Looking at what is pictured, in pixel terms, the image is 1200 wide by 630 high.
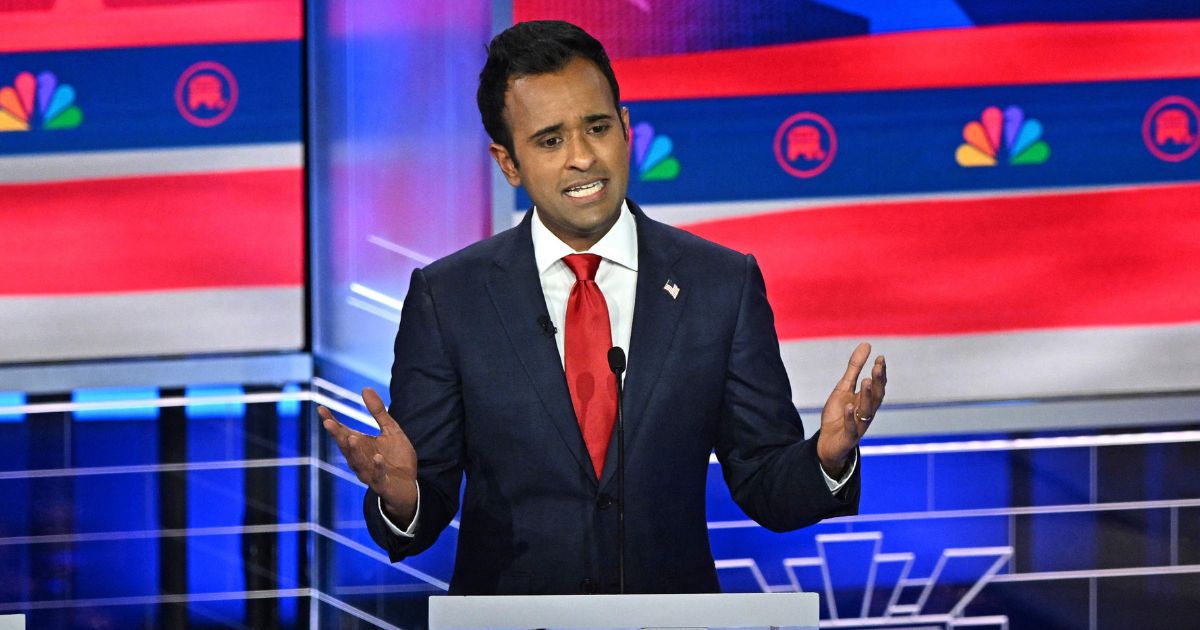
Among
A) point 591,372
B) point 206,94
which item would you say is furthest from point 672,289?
point 206,94

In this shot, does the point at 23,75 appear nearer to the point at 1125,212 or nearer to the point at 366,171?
the point at 366,171

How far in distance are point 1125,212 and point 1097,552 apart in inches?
34.5

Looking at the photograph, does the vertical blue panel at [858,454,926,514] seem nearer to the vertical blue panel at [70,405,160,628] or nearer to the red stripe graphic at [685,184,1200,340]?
the red stripe graphic at [685,184,1200,340]

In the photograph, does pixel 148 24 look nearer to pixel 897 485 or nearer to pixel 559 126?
pixel 559 126

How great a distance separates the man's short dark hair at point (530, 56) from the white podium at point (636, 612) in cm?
80

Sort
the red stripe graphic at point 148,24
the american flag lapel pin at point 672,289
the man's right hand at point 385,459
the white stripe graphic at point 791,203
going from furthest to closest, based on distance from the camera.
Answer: the white stripe graphic at point 791,203, the red stripe graphic at point 148,24, the american flag lapel pin at point 672,289, the man's right hand at point 385,459

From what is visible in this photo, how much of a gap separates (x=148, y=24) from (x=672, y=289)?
77.6 inches

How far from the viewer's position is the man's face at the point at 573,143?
204 centimetres

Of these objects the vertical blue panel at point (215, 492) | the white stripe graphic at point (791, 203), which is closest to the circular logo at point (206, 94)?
the vertical blue panel at point (215, 492)

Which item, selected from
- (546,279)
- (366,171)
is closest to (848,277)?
(366,171)

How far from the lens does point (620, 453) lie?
6.19 feet

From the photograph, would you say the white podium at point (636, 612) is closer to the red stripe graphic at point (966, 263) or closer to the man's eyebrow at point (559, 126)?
the man's eyebrow at point (559, 126)

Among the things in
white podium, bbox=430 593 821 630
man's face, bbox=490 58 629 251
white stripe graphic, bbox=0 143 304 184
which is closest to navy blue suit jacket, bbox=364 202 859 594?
man's face, bbox=490 58 629 251

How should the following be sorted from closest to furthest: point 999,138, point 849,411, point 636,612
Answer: point 636,612
point 849,411
point 999,138
